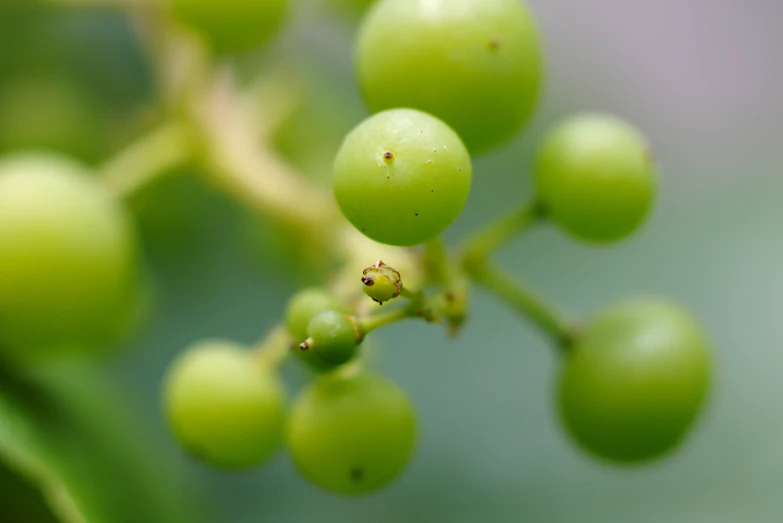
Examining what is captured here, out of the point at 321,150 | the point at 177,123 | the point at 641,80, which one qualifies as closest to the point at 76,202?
the point at 177,123

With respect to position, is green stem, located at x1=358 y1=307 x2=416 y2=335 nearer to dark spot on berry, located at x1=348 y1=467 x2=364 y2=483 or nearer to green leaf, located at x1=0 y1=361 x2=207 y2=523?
dark spot on berry, located at x1=348 y1=467 x2=364 y2=483

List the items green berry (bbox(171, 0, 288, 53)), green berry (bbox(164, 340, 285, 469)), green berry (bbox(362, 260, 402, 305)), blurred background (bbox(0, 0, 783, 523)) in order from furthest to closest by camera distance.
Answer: blurred background (bbox(0, 0, 783, 523)), green berry (bbox(171, 0, 288, 53)), green berry (bbox(164, 340, 285, 469)), green berry (bbox(362, 260, 402, 305))

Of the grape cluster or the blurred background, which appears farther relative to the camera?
the blurred background

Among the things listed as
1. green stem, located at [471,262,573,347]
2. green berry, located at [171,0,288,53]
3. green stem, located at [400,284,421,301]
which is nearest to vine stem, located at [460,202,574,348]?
green stem, located at [471,262,573,347]

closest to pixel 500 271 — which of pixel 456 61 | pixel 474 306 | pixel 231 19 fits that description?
pixel 456 61

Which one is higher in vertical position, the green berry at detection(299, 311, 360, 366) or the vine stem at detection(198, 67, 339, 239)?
the vine stem at detection(198, 67, 339, 239)

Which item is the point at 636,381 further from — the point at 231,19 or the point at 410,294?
the point at 231,19
